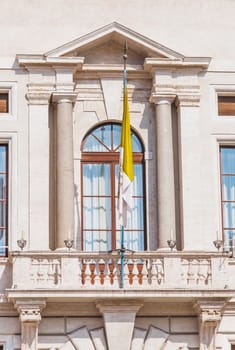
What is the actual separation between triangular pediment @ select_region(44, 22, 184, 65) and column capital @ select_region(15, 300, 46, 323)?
17.4 ft

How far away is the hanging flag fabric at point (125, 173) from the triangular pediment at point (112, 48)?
170 centimetres

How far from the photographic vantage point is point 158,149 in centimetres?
3061

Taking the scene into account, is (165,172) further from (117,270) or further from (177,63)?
(117,270)

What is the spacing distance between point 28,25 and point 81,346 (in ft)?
22.4

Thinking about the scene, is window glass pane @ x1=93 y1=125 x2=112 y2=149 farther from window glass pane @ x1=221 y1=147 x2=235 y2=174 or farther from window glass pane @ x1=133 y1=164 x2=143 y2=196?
window glass pane @ x1=221 y1=147 x2=235 y2=174

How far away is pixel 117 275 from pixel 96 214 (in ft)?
6.80

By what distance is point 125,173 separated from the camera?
29.6 metres

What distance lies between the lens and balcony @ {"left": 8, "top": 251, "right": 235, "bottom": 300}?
28.8 meters

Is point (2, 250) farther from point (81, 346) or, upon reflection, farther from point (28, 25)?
point (28, 25)

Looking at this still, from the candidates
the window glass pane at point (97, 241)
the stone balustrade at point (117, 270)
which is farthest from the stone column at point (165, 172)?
the window glass pane at point (97, 241)

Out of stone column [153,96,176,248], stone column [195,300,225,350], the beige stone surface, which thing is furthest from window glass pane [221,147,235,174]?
the beige stone surface

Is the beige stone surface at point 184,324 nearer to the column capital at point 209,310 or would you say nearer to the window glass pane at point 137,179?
the column capital at point 209,310

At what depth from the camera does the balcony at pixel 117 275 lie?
94.3ft

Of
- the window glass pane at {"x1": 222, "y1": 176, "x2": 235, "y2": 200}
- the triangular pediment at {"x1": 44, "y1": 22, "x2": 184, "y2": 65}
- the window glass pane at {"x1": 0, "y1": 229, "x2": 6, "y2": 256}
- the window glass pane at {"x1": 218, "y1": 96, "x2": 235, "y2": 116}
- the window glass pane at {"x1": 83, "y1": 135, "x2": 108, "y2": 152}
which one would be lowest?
the window glass pane at {"x1": 0, "y1": 229, "x2": 6, "y2": 256}
